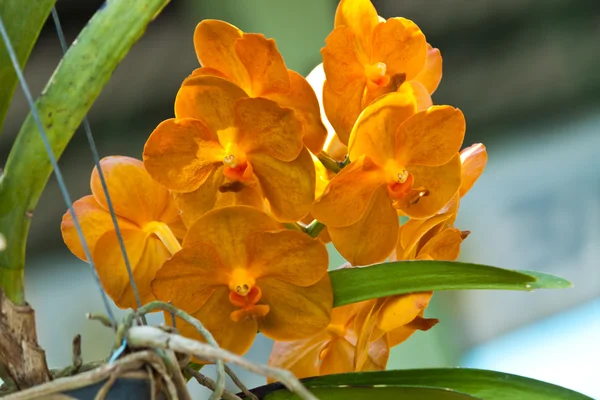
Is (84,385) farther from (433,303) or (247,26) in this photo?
(433,303)

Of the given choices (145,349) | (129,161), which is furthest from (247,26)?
(145,349)

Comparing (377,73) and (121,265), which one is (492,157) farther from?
(121,265)

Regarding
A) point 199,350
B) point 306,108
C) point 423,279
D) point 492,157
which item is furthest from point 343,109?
point 492,157

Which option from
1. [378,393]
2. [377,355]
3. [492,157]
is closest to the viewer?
[378,393]

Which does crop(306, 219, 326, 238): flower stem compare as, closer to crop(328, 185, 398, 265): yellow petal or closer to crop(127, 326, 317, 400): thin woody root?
crop(328, 185, 398, 265): yellow petal

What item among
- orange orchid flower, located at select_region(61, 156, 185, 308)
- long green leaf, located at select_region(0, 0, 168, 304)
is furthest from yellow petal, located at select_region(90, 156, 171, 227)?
long green leaf, located at select_region(0, 0, 168, 304)

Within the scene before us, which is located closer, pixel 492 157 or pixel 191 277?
pixel 191 277

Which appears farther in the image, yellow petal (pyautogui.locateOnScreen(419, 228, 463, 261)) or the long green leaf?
yellow petal (pyautogui.locateOnScreen(419, 228, 463, 261))

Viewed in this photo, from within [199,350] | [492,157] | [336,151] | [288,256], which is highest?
[492,157]
